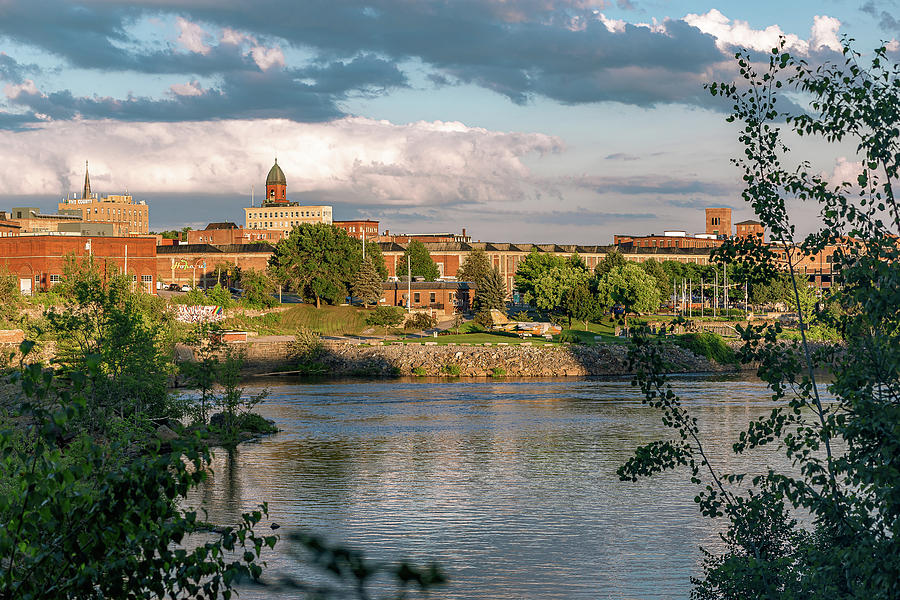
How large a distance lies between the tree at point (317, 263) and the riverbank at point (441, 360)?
23.7 m

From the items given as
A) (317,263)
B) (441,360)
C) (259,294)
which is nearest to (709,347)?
(441,360)

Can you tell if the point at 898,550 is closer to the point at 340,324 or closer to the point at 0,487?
the point at 0,487

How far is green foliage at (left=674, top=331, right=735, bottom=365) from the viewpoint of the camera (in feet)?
319

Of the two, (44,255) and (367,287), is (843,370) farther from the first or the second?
(367,287)

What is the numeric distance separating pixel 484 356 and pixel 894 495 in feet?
261

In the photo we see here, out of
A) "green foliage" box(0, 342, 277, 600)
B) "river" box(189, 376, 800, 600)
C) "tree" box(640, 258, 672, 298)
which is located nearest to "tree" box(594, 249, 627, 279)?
"tree" box(640, 258, 672, 298)

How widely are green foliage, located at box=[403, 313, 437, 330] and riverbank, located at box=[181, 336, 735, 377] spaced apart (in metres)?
17.6

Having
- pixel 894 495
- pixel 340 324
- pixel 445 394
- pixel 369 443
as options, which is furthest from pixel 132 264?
pixel 894 495

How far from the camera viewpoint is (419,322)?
361 ft

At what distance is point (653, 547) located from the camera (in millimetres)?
27734

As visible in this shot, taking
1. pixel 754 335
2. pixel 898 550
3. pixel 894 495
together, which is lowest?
pixel 898 550

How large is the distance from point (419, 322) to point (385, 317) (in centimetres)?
383

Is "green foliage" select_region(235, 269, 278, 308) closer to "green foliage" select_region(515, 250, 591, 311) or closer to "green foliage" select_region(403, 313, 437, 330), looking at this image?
"green foliage" select_region(403, 313, 437, 330)

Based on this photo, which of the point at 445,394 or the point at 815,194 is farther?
the point at 445,394
